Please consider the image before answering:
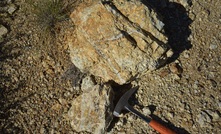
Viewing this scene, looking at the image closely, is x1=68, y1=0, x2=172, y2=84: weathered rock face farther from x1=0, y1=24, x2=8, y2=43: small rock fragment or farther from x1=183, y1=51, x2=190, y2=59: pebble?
x1=0, y1=24, x2=8, y2=43: small rock fragment

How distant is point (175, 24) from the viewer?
13.6 feet

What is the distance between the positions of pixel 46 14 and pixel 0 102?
3.98ft

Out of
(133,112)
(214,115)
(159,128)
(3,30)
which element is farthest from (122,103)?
(3,30)

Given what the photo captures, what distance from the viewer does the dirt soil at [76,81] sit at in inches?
139

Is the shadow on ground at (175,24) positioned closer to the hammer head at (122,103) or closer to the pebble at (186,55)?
the pebble at (186,55)

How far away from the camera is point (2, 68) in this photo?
374 centimetres

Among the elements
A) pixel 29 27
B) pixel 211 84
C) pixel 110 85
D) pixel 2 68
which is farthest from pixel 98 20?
pixel 211 84

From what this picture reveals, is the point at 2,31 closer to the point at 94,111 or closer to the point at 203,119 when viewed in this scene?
the point at 94,111

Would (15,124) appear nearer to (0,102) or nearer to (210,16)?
(0,102)

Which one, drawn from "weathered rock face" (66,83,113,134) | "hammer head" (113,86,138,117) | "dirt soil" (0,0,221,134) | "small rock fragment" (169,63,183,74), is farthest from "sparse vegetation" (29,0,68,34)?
"small rock fragment" (169,63,183,74)

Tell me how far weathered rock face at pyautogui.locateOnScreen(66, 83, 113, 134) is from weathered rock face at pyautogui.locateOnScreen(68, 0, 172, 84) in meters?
0.26

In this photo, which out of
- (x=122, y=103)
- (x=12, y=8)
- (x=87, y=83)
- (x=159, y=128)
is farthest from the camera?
(x=12, y=8)

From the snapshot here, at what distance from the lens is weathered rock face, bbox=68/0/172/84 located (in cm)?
345

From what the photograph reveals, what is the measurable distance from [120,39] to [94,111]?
2.69 feet
